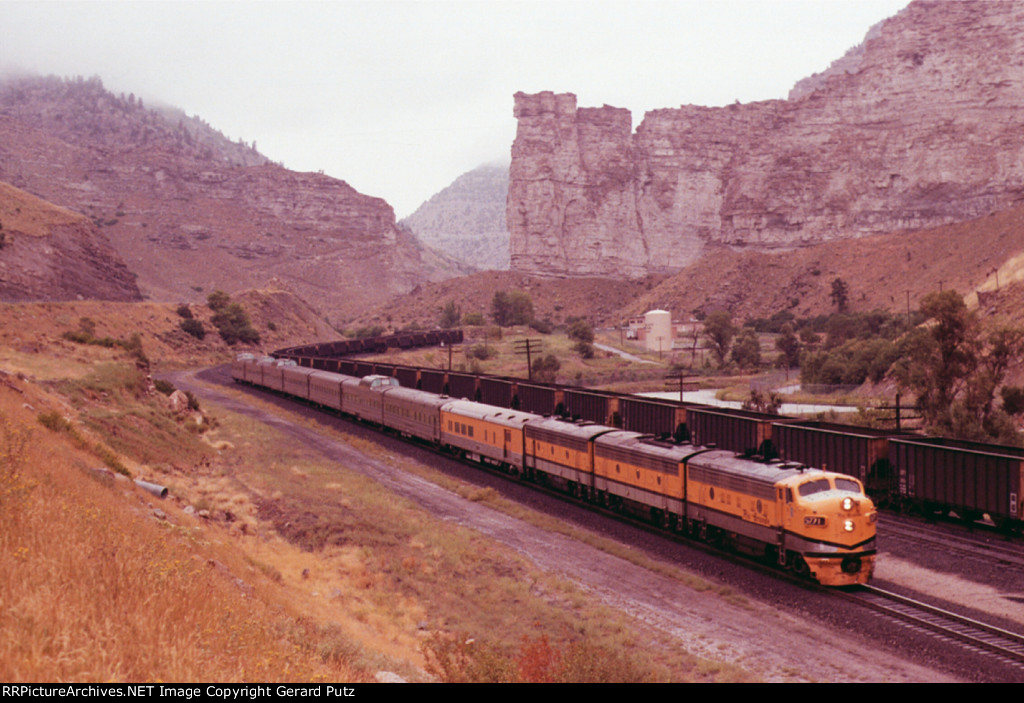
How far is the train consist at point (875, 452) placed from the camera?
23109mm

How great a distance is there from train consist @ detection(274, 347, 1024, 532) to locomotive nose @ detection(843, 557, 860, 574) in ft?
13.0

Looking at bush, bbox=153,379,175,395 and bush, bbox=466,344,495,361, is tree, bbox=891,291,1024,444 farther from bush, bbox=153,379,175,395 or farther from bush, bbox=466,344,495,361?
bush, bbox=466,344,495,361

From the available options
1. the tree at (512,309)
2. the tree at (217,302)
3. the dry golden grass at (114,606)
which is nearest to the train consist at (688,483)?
the dry golden grass at (114,606)

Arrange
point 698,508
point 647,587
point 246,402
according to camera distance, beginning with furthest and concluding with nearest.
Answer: point 246,402 → point 698,508 → point 647,587

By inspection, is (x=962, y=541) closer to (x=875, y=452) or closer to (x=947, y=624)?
(x=875, y=452)

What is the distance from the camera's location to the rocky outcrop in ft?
281

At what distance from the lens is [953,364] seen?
40.9 m

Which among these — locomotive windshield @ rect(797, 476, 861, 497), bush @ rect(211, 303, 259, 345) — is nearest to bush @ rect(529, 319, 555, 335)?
bush @ rect(211, 303, 259, 345)

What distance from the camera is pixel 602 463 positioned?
25469mm

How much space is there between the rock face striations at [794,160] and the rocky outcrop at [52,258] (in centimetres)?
9763

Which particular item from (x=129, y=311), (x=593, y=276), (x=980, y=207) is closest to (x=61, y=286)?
(x=129, y=311)

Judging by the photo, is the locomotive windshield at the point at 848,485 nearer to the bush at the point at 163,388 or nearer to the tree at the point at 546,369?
the bush at the point at 163,388

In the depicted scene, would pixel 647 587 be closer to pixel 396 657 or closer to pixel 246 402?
pixel 396 657

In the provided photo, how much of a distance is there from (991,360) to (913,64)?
13996 cm
